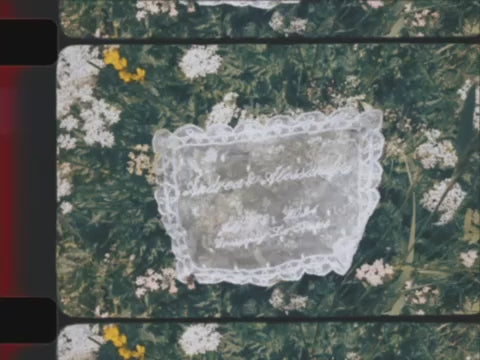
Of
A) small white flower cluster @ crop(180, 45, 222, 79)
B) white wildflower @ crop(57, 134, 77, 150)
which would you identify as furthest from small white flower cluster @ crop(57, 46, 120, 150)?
small white flower cluster @ crop(180, 45, 222, 79)

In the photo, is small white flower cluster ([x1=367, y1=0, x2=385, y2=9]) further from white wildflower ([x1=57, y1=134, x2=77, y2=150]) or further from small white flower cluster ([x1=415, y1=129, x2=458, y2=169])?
white wildflower ([x1=57, y1=134, x2=77, y2=150])

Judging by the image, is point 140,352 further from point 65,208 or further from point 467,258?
point 467,258

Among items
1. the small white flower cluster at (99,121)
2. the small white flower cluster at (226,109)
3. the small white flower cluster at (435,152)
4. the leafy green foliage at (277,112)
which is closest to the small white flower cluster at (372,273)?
the leafy green foliage at (277,112)

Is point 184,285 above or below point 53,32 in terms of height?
below

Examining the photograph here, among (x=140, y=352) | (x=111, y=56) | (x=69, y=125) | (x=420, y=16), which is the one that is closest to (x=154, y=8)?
(x=111, y=56)

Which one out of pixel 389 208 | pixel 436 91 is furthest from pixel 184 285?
pixel 436 91

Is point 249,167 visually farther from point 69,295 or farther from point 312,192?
point 69,295
